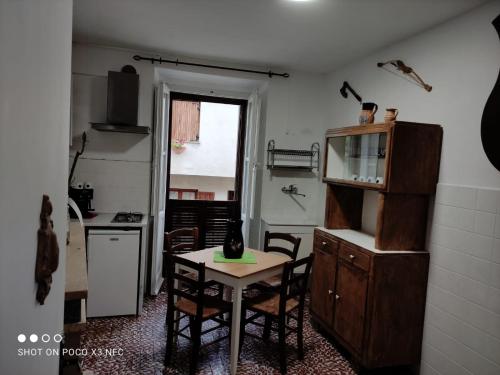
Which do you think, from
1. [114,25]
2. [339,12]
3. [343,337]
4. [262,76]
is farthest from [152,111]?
[343,337]

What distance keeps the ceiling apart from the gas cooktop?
166cm

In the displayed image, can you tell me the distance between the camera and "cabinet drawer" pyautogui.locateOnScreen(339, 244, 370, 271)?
8.13 feet

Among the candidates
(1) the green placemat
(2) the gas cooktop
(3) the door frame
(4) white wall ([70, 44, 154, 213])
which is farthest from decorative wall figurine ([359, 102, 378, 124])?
(2) the gas cooktop

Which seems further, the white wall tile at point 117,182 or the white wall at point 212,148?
the white wall at point 212,148

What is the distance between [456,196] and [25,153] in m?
2.38

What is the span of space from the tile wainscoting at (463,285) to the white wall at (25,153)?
2200 mm

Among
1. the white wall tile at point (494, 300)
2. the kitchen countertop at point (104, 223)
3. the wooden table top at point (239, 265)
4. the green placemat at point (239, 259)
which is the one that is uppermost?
the kitchen countertop at point (104, 223)

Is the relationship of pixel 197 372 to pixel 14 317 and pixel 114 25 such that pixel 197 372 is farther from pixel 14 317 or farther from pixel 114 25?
pixel 114 25

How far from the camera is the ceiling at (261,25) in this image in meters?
2.33

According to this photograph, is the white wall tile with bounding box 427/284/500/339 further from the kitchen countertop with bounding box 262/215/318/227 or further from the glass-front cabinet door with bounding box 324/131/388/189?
the kitchen countertop with bounding box 262/215/318/227

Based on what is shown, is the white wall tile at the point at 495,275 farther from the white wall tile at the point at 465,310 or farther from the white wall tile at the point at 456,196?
the white wall tile at the point at 456,196

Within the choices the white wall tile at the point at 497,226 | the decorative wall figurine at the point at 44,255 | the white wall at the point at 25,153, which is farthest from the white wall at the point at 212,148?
the decorative wall figurine at the point at 44,255

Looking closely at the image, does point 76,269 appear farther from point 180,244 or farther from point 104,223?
point 104,223

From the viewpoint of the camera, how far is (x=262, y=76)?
12.8 ft
